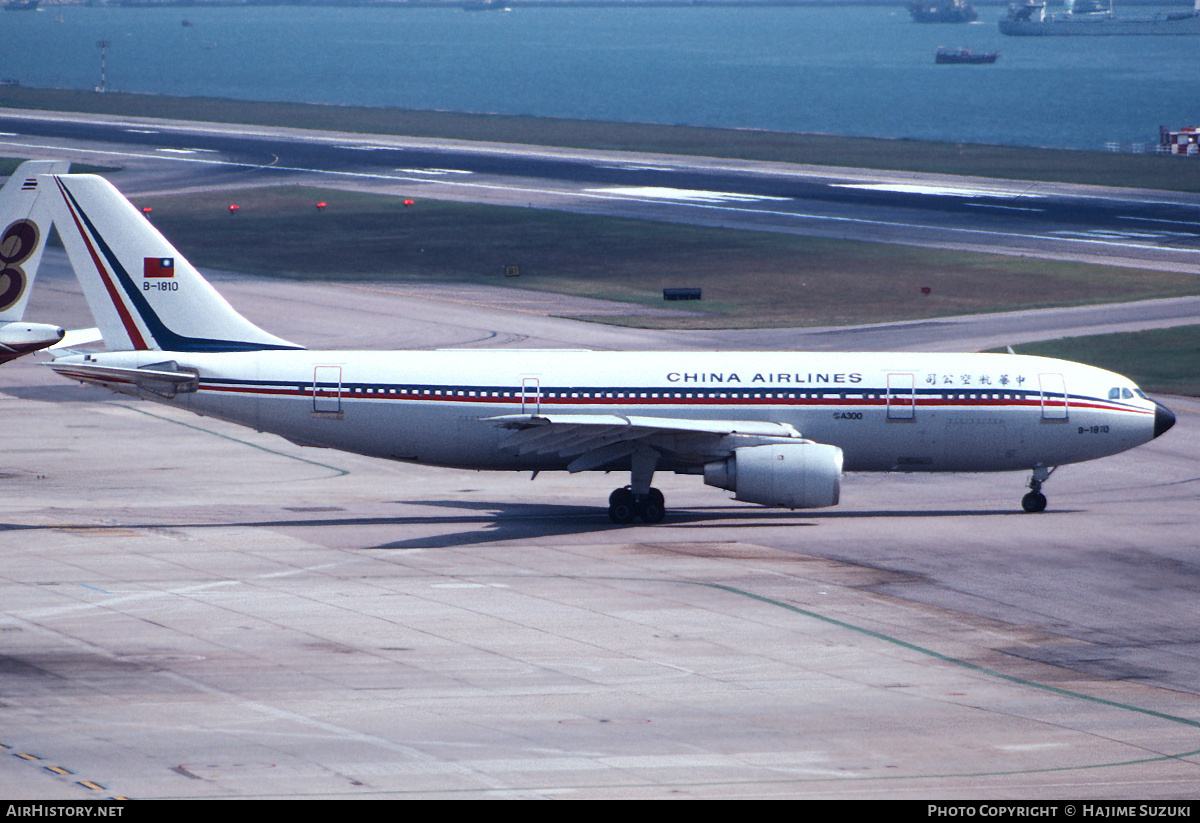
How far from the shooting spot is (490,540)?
132 feet

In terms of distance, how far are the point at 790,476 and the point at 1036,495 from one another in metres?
8.23

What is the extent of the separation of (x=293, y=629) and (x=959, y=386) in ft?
67.4

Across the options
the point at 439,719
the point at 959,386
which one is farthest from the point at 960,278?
the point at 439,719

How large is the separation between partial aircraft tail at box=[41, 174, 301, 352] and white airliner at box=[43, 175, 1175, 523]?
0.04 m

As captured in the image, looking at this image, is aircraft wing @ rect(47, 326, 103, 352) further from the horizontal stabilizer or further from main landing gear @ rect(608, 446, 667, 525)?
main landing gear @ rect(608, 446, 667, 525)

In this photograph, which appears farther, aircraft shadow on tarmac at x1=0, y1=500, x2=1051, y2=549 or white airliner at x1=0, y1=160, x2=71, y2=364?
aircraft shadow on tarmac at x1=0, y1=500, x2=1051, y2=549

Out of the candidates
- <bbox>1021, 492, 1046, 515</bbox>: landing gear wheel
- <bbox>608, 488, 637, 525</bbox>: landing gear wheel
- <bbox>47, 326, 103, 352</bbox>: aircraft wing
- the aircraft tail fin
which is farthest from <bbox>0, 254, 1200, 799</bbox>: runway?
the aircraft tail fin

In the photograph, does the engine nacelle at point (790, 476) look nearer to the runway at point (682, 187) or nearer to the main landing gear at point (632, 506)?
the main landing gear at point (632, 506)

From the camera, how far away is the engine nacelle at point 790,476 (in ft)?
133

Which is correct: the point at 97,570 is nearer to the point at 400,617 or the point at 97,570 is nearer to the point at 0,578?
the point at 0,578

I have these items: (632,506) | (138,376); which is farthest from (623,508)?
(138,376)

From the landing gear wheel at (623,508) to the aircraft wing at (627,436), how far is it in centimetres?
101

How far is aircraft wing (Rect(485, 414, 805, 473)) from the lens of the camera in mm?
40469

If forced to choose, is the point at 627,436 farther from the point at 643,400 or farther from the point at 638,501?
the point at 638,501
